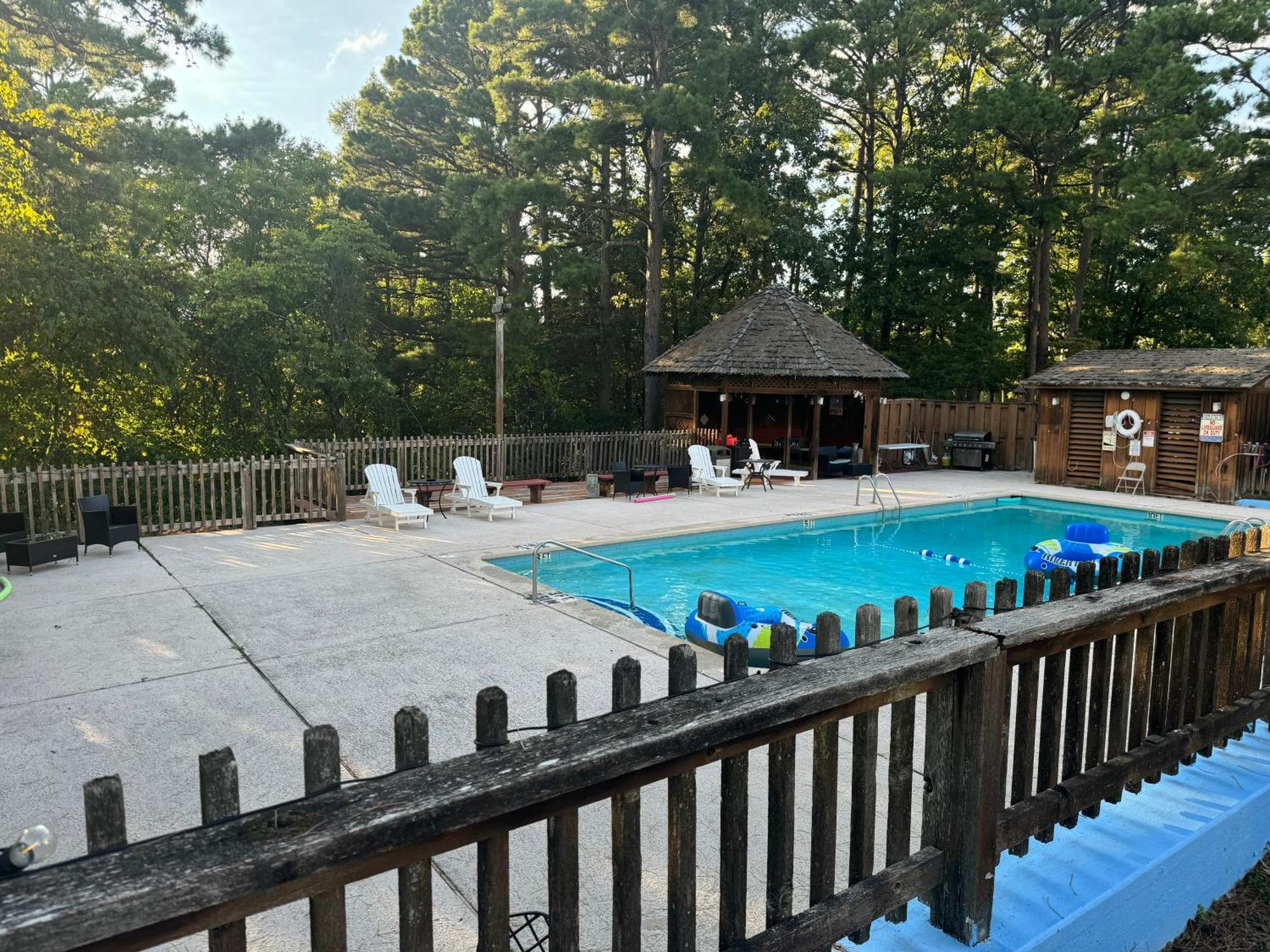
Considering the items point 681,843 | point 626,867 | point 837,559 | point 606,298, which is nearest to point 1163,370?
point 837,559

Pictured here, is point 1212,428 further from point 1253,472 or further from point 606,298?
point 606,298

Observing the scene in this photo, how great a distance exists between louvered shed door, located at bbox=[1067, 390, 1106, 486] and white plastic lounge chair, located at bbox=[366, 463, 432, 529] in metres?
14.9

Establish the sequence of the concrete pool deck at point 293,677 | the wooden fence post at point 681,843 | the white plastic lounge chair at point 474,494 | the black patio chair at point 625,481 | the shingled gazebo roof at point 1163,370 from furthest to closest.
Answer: the shingled gazebo roof at point 1163,370, the black patio chair at point 625,481, the white plastic lounge chair at point 474,494, the concrete pool deck at point 293,677, the wooden fence post at point 681,843

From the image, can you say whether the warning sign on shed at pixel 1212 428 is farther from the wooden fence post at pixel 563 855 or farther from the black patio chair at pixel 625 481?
the wooden fence post at pixel 563 855

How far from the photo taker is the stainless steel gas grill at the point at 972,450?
74.1ft

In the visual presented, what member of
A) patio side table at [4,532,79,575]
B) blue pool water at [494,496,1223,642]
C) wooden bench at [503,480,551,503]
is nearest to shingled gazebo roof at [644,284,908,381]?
blue pool water at [494,496,1223,642]

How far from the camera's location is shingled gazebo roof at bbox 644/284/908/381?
19.8 metres

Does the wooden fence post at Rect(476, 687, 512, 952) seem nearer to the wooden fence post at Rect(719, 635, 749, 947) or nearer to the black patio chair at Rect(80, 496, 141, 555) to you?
the wooden fence post at Rect(719, 635, 749, 947)

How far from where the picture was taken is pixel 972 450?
22.7 m

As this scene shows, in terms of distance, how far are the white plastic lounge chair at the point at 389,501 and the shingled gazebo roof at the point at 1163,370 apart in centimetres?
1478

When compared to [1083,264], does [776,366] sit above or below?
below

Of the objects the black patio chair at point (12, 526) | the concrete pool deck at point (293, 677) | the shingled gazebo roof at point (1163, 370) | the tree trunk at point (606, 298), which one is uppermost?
the tree trunk at point (606, 298)

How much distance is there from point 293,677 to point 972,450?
20.9 meters

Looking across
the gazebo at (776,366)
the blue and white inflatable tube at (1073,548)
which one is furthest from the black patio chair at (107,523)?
the gazebo at (776,366)
